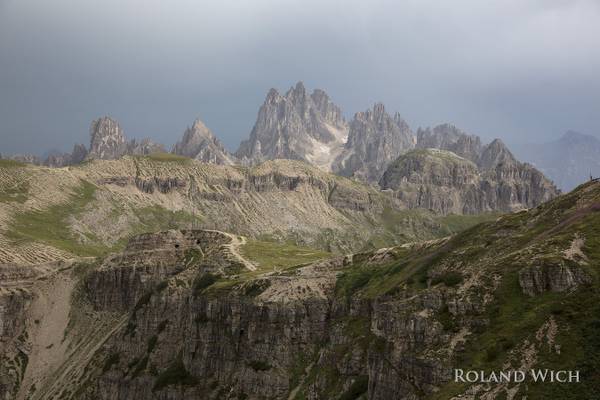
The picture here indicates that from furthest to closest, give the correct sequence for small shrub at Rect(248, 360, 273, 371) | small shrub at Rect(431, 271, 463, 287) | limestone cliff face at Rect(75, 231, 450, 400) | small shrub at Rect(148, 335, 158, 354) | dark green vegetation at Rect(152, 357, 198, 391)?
small shrub at Rect(148, 335, 158, 354)
dark green vegetation at Rect(152, 357, 198, 391)
small shrub at Rect(248, 360, 273, 371)
small shrub at Rect(431, 271, 463, 287)
limestone cliff face at Rect(75, 231, 450, 400)

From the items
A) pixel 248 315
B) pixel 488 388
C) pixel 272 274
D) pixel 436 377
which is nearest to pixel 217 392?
pixel 248 315

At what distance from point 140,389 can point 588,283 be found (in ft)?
451

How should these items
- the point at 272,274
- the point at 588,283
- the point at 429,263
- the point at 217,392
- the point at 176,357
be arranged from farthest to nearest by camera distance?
the point at 176,357 < the point at 272,274 < the point at 217,392 < the point at 429,263 < the point at 588,283

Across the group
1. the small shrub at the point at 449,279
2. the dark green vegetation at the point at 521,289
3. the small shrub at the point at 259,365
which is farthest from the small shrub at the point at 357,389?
the small shrub at the point at 259,365

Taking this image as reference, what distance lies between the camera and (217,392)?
5965 inches

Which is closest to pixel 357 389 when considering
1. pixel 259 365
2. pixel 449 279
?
pixel 449 279

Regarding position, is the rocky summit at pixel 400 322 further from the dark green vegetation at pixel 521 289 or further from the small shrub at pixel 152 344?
the small shrub at pixel 152 344

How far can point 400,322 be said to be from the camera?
97438 millimetres

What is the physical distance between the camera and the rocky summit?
78.2 m

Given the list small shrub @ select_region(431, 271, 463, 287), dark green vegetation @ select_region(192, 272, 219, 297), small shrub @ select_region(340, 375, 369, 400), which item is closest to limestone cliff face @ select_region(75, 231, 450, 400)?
small shrub @ select_region(340, 375, 369, 400)

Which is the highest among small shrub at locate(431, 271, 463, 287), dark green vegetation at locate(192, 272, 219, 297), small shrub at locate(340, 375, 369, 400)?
dark green vegetation at locate(192, 272, 219, 297)

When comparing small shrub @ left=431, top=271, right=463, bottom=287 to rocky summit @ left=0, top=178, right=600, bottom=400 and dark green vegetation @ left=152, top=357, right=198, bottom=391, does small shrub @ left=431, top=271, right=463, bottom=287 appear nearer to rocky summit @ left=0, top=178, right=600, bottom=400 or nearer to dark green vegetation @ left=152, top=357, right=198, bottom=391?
rocky summit @ left=0, top=178, right=600, bottom=400

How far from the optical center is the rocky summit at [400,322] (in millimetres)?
78250

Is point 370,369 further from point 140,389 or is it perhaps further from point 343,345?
point 140,389
